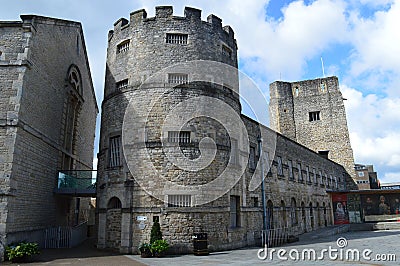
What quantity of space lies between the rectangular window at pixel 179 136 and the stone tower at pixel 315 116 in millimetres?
26096

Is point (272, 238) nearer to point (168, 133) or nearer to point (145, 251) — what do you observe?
point (145, 251)

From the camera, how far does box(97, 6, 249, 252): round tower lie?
1351 centimetres

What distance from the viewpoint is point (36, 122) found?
1481cm

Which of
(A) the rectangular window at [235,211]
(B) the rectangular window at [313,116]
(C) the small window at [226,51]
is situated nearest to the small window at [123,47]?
(C) the small window at [226,51]

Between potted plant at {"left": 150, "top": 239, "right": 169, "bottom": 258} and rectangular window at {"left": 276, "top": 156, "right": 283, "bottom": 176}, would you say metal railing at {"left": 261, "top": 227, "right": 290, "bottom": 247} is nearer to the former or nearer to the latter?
rectangular window at {"left": 276, "top": 156, "right": 283, "bottom": 176}

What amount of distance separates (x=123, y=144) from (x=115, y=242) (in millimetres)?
4480

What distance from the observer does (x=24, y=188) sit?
1361 cm

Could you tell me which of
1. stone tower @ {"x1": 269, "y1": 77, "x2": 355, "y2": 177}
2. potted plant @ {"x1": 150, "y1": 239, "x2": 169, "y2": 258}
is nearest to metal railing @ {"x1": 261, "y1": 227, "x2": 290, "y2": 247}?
potted plant @ {"x1": 150, "y1": 239, "x2": 169, "y2": 258}

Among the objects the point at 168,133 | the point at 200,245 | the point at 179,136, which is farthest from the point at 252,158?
→ the point at 200,245

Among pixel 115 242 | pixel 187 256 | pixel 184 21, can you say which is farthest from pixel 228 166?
pixel 184 21

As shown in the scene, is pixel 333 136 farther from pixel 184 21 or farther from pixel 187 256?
pixel 187 256

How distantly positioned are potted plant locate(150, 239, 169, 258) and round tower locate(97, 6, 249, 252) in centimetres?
65

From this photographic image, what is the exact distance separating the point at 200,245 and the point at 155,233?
1.93m

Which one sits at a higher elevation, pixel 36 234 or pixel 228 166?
pixel 228 166
